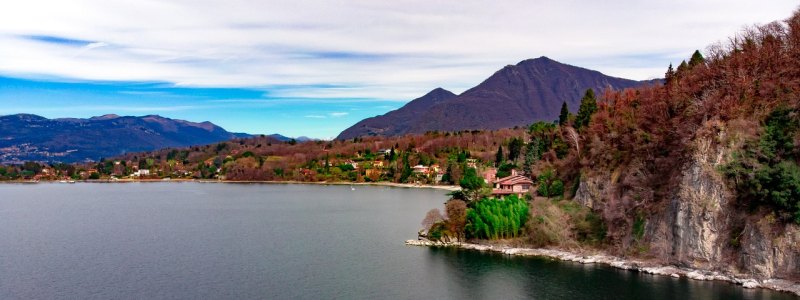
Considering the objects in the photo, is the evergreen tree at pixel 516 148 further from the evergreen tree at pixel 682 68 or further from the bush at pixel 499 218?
the bush at pixel 499 218

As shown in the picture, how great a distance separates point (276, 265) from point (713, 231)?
29.5 meters

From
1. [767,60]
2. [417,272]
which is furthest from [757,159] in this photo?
[417,272]

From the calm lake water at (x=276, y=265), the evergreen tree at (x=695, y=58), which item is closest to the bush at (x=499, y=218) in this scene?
the calm lake water at (x=276, y=265)

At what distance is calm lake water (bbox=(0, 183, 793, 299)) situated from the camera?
34.7m

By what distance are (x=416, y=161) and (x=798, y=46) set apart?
4009 inches

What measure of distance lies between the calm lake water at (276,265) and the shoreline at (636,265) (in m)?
0.69

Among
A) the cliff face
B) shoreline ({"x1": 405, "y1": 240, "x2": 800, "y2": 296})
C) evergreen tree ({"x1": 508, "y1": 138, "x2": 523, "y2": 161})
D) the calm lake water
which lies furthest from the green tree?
evergreen tree ({"x1": 508, "y1": 138, "x2": 523, "y2": 161})

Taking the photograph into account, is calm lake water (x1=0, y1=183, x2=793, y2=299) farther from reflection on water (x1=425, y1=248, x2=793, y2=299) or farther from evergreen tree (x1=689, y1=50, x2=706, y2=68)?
evergreen tree (x1=689, y1=50, x2=706, y2=68)

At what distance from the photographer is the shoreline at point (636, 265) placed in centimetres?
3220

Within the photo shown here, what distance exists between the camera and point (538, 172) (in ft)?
201

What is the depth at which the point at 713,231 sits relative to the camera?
35.4 m

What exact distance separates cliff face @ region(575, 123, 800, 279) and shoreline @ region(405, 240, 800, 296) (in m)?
0.50

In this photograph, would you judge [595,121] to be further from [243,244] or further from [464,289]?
[243,244]

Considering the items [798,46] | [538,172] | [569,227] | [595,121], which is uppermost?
[798,46]
